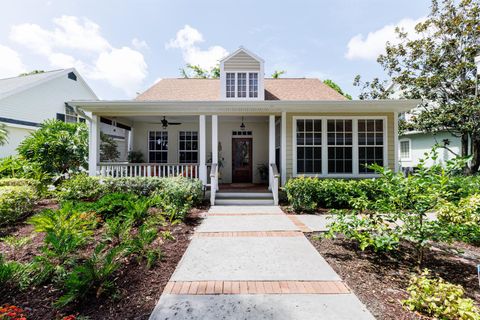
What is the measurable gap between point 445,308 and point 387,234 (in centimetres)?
111

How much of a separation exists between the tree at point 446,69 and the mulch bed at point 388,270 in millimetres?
9557

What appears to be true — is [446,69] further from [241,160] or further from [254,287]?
[254,287]

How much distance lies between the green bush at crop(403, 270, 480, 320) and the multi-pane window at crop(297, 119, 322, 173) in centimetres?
615

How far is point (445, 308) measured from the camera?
2.20 meters

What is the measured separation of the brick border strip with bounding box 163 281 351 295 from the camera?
8.93 feet

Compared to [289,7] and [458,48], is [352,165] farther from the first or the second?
[458,48]

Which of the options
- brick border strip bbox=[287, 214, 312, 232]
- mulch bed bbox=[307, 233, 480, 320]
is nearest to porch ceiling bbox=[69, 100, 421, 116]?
brick border strip bbox=[287, 214, 312, 232]

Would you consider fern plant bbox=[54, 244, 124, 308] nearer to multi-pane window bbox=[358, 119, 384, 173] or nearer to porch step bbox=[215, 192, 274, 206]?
porch step bbox=[215, 192, 274, 206]

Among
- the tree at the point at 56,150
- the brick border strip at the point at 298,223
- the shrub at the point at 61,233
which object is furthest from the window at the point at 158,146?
the brick border strip at the point at 298,223

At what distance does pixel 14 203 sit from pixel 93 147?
3.07 meters

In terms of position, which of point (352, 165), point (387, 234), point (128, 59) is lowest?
point (387, 234)

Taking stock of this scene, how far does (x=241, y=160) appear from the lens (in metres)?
11.2


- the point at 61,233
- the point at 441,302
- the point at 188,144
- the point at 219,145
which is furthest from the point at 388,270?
the point at 188,144

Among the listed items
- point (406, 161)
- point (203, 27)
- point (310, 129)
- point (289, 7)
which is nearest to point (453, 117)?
point (406, 161)
